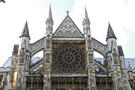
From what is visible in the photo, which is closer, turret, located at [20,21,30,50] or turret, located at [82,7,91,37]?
turret, located at [20,21,30,50]

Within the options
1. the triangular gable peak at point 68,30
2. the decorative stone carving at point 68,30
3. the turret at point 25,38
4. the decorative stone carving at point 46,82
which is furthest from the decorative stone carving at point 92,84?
the turret at point 25,38

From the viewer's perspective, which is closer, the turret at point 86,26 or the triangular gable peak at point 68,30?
the turret at point 86,26

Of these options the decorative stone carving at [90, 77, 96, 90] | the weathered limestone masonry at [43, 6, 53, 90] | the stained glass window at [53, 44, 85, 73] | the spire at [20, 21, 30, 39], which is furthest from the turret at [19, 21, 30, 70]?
the decorative stone carving at [90, 77, 96, 90]

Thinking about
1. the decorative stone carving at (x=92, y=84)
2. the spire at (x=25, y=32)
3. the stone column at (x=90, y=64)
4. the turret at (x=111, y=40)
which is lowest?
the decorative stone carving at (x=92, y=84)

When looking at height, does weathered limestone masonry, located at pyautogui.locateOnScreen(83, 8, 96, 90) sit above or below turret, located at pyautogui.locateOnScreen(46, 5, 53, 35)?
below

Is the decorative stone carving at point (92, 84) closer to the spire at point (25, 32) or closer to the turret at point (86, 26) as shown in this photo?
the turret at point (86, 26)

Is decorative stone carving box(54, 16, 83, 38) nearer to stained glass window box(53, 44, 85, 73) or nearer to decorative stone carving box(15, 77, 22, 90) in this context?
stained glass window box(53, 44, 85, 73)

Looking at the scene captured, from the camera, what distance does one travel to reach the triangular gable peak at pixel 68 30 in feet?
90.1

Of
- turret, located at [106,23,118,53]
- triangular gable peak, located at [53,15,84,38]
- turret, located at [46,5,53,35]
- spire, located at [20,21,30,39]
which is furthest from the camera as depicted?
triangular gable peak, located at [53,15,84,38]

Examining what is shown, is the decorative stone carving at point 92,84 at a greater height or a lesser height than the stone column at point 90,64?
lesser

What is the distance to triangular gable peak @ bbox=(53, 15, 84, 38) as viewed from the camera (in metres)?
27.5

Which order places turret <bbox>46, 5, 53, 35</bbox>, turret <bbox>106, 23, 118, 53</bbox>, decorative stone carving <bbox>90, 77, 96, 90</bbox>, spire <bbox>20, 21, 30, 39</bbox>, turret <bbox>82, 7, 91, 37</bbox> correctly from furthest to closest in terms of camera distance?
turret <bbox>82, 7, 91, 37</bbox> < turret <bbox>46, 5, 53, 35</bbox> < spire <bbox>20, 21, 30, 39</bbox> < turret <bbox>106, 23, 118, 53</bbox> < decorative stone carving <bbox>90, 77, 96, 90</bbox>

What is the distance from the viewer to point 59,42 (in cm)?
2645

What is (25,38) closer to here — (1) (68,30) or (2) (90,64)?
(1) (68,30)
